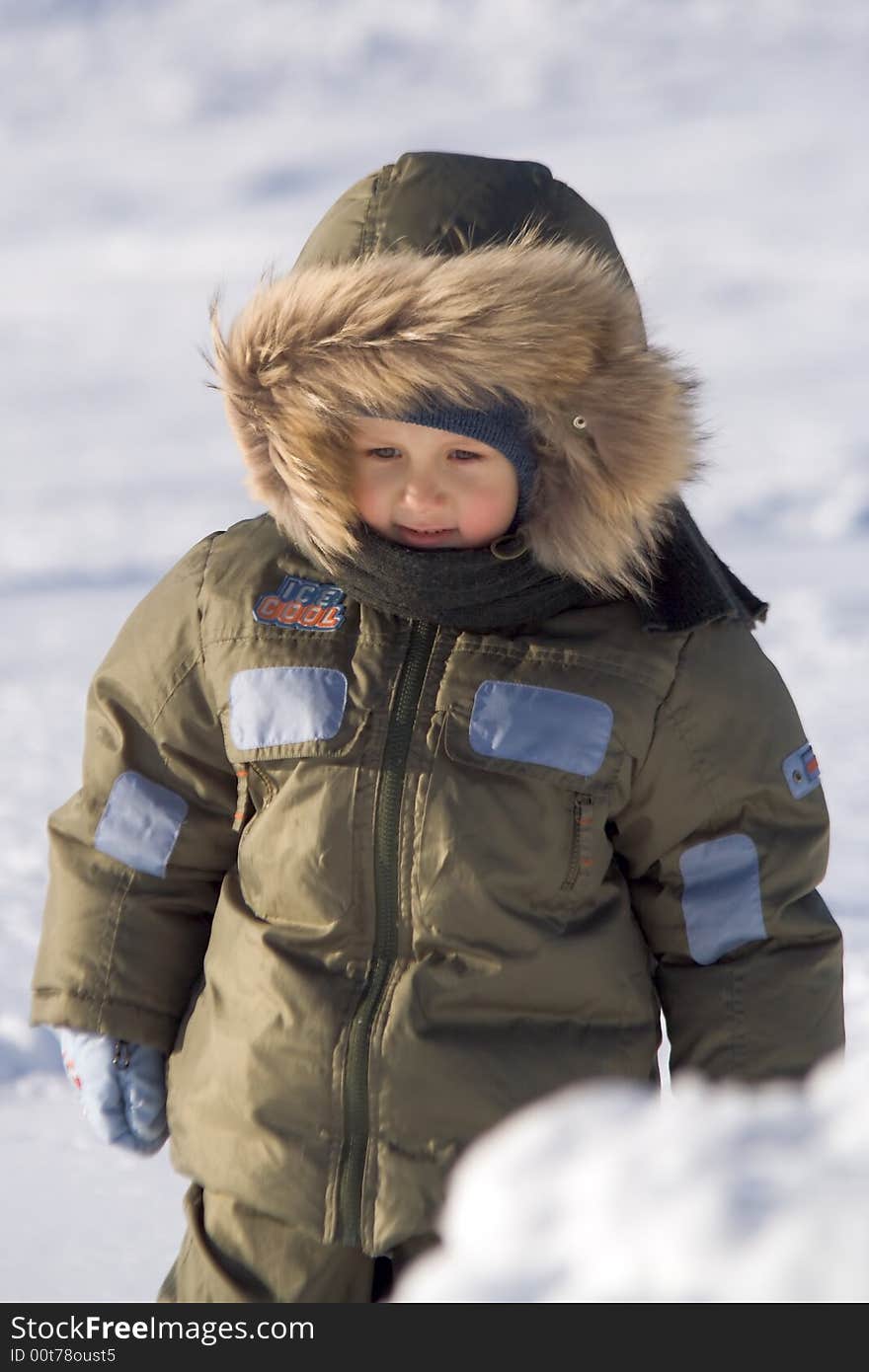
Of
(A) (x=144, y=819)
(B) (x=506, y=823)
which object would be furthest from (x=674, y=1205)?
(A) (x=144, y=819)

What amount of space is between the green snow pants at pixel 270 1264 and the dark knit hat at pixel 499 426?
814 mm

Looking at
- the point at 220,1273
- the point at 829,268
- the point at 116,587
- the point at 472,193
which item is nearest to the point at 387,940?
the point at 220,1273

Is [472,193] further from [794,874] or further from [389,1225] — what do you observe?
[389,1225]

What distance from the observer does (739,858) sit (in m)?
1.64

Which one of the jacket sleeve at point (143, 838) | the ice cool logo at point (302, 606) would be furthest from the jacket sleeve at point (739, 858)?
the jacket sleeve at point (143, 838)

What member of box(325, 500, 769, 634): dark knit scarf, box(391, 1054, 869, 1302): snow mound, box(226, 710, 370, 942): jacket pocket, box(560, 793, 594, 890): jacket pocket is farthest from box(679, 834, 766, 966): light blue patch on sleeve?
box(391, 1054, 869, 1302): snow mound

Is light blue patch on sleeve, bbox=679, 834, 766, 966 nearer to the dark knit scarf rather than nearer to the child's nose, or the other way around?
the dark knit scarf

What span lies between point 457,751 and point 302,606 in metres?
0.27

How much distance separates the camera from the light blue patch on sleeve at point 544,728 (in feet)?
5.24

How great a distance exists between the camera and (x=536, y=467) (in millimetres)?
1659

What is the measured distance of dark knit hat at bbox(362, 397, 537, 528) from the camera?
1575 mm

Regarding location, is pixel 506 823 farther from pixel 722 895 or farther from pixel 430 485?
pixel 430 485

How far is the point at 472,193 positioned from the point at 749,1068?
1.02 m

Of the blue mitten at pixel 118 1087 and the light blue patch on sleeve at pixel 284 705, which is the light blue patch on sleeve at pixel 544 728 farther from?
the blue mitten at pixel 118 1087
